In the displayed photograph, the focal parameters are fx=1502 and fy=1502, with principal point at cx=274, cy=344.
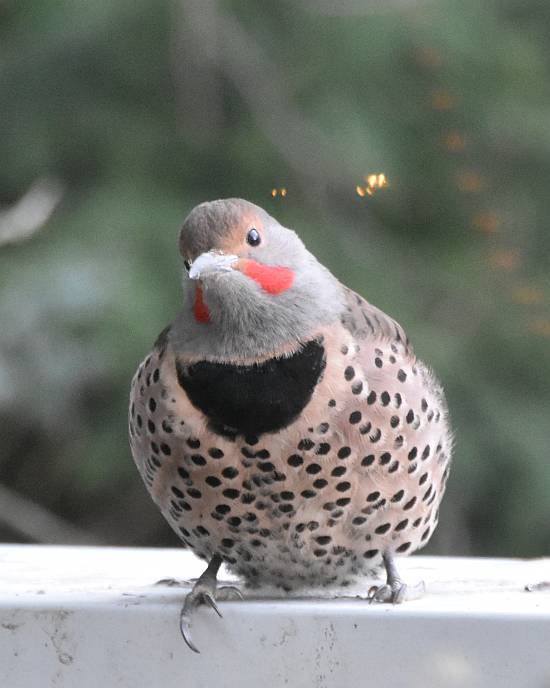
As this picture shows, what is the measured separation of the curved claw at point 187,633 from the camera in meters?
2.15

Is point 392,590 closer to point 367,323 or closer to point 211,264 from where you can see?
point 367,323

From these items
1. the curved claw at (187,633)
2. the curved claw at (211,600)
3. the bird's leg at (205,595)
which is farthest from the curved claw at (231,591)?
the curved claw at (187,633)

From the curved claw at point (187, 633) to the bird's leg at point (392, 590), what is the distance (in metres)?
0.33

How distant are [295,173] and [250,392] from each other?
118 inches

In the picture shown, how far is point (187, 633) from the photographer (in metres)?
2.17

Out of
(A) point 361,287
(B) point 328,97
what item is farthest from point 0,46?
(A) point 361,287

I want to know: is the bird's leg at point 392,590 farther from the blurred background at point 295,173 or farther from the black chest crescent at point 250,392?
the blurred background at point 295,173

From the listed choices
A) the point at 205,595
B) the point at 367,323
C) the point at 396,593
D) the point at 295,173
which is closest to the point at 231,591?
the point at 205,595

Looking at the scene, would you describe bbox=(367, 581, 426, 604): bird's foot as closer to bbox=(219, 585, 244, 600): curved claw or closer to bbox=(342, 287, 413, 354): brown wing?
bbox=(219, 585, 244, 600): curved claw

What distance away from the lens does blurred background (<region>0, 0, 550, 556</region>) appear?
489 cm

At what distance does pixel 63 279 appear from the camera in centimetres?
441

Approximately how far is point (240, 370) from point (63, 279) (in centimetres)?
214

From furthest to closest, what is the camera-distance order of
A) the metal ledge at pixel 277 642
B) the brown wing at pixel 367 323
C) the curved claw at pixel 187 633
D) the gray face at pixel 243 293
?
the brown wing at pixel 367 323 < the gray face at pixel 243 293 < the curved claw at pixel 187 633 < the metal ledge at pixel 277 642

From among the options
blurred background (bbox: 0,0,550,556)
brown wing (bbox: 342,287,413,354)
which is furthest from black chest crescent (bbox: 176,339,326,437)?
blurred background (bbox: 0,0,550,556)
